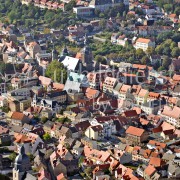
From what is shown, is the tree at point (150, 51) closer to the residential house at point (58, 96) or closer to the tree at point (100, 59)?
the tree at point (100, 59)

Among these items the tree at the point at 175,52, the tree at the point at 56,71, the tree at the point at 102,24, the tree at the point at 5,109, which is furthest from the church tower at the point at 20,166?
the tree at the point at 102,24

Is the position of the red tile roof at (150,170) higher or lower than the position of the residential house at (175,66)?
lower

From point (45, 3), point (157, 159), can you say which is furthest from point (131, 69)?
point (45, 3)

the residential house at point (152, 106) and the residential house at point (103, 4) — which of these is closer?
the residential house at point (152, 106)

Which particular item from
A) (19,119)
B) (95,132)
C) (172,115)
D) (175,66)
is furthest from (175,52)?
(95,132)

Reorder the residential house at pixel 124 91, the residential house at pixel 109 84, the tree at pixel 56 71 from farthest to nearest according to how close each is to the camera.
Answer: the tree at pixel 56 71, the residential house at pixel 109 84, the residential house at pixel 124 91

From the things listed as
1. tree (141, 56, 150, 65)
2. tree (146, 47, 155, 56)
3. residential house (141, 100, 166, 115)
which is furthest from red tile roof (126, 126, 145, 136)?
tree (146, 47, 155, 56)
